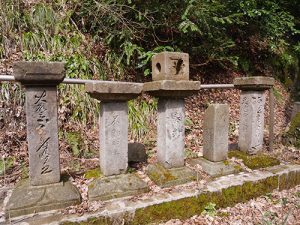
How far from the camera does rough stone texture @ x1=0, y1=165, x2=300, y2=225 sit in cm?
241

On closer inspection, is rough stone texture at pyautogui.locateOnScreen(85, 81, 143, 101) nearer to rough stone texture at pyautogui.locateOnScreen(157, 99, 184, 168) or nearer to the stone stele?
the stone stele

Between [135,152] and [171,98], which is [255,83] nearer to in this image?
[171,98]

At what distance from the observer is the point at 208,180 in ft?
10.8

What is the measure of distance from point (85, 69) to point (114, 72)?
0.89 m

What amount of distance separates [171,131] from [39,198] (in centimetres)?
179

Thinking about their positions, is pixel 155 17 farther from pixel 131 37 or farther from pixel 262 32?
pixel 262 32

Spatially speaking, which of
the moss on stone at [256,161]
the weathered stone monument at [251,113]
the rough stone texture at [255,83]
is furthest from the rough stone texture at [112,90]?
the moss on stone at [256,161]

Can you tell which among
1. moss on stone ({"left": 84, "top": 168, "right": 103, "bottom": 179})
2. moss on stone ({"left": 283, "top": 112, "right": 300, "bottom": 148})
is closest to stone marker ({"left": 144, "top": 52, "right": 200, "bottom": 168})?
moss on stone ({"left": 84, "top": 168, "right": 103, "bottom": 179})

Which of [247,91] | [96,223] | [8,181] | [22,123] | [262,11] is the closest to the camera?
[96,223]

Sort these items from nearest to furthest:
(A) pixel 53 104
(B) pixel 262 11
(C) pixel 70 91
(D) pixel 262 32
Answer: (A) pixel 53 104 → (C) pixel 70 91 → (B) pixel 262 11 → (D) pixel 262 32

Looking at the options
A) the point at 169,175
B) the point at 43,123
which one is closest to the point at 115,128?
the point at 43,123

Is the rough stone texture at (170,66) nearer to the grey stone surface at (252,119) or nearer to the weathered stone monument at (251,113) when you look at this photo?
the weathered stone monument at (251,113)

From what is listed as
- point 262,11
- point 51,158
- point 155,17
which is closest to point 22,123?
point 51,158

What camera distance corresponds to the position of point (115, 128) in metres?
2.93
